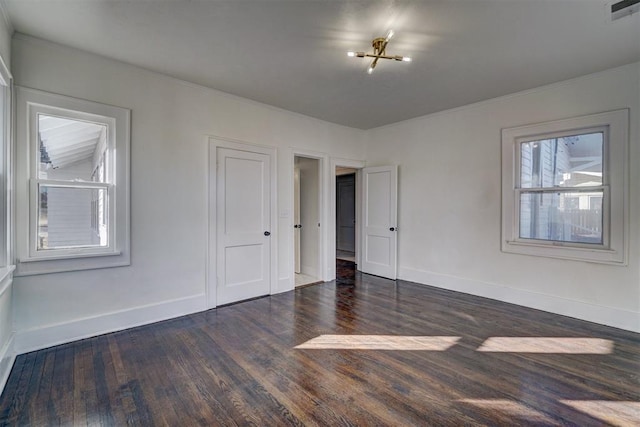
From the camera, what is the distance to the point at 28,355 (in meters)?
2.61

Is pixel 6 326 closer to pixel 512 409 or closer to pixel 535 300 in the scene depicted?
pixel 512 409

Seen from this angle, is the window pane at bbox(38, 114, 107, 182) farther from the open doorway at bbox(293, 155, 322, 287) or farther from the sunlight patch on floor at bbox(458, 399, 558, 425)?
the sunlight patch on floor at bbox(458, 399, 558, 425)

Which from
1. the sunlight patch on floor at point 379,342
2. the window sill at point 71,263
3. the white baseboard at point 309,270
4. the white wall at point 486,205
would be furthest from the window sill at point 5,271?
the white wall at point 486,205

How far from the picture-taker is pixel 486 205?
428cm

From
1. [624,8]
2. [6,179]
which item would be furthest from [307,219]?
[624,8]

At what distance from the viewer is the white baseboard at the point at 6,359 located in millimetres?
2168

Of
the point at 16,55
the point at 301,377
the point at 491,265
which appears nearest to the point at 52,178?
the point at 16,55

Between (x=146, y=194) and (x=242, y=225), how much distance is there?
1243 mm

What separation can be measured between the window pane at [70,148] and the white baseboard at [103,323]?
1.40 meters

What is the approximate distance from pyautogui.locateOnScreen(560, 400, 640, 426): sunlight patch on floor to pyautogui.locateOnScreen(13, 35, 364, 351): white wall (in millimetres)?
3639

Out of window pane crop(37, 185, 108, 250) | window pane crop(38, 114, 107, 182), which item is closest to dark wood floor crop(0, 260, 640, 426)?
window pane crop(37, 185, 108, 250)

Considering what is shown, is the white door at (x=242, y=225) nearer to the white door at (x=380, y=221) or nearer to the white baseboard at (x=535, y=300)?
the white door at (x=380, y=221)

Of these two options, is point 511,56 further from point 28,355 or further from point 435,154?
point 28,355

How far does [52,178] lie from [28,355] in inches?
62.0
